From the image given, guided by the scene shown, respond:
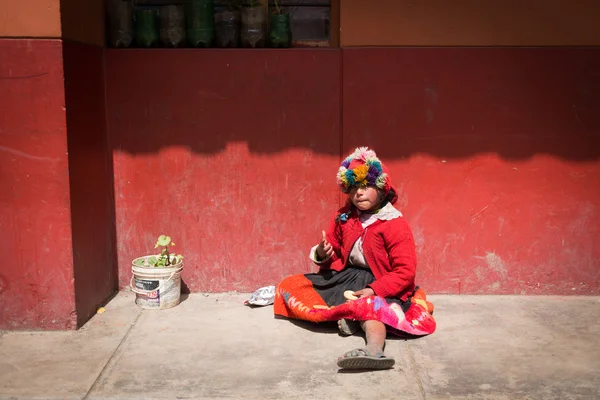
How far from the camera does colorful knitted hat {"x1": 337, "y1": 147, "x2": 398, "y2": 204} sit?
15.2ft

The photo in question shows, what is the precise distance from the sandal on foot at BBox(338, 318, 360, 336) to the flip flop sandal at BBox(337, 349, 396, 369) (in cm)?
46

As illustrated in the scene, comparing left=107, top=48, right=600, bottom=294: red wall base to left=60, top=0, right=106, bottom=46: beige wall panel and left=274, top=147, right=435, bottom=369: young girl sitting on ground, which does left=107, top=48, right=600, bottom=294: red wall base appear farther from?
left=274, top=147, right=435, bottom=369: young girl sitting on ground

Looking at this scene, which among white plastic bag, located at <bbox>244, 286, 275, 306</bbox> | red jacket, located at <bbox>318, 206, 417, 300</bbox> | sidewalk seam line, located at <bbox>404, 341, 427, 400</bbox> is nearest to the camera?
sidewalk seam line, located at <bbox>404, 341, 427, 400</bbox>

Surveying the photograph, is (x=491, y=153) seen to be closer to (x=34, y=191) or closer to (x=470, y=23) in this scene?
(x=470, y=23)

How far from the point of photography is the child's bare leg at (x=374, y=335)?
4230 millimetres

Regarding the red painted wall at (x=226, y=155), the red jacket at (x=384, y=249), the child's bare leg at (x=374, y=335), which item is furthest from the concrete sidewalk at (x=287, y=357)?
the red painted wall at (x=226, y=155)

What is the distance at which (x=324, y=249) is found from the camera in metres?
4.84

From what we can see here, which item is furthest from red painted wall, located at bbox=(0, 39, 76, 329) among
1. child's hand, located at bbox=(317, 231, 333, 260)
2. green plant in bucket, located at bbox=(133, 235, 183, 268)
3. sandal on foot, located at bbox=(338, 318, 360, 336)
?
sandal on foot, located at bbox=(338, 318, 360, 336)

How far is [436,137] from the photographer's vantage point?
5.25 metres

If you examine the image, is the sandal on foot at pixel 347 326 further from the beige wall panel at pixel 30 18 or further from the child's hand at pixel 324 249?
the beige wall panel at pixel 30 18

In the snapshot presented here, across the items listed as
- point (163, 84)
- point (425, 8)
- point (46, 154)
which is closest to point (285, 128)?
point (163, 84)

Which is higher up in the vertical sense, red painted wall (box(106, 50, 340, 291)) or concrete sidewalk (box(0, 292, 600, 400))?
red painted wall (box(106, 50, 340, 291))

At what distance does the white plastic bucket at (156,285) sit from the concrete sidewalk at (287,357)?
7 cm

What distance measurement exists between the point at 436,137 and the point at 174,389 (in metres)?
2.59
